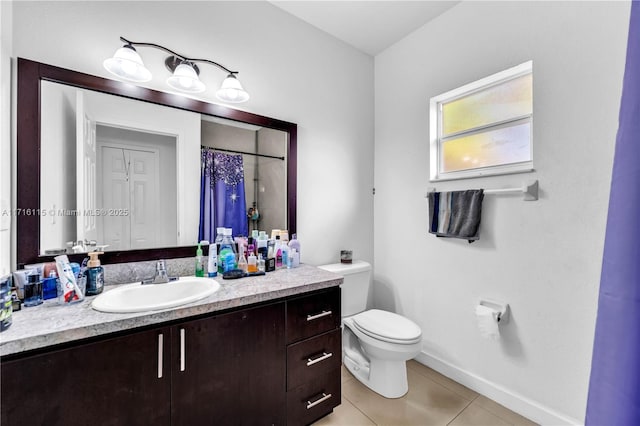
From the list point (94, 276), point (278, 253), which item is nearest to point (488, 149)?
point (278, 253)

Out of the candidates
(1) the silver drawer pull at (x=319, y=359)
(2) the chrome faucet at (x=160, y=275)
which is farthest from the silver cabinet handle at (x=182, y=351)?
(1) the silver drawer pull at (x=319, y=359)

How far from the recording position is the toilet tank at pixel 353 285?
2077mm

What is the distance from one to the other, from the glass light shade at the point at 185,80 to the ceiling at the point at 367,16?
896 millimetres

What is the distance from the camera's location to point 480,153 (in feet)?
6.38

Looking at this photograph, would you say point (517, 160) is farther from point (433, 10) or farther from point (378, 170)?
point (433, 10)

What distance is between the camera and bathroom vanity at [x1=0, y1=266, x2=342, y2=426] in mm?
855

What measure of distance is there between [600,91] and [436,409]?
1943 mm

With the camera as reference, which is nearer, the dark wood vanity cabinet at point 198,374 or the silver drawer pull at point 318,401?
the dark wood vanity cabinet at point 198,374

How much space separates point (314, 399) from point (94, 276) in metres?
1.23

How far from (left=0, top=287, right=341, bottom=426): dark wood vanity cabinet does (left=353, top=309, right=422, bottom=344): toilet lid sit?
30cm

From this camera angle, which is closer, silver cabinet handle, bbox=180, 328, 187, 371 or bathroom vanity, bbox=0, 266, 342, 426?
bathroom vanity, bbox=0, 266, 342, 426

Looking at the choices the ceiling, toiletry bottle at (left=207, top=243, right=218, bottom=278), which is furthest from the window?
toiletry bottle at (left=207, top=243, right=218, bottom=278)

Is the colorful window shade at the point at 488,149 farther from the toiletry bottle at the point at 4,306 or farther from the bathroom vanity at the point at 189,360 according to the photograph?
the toiletry bottle at the point at 4,306

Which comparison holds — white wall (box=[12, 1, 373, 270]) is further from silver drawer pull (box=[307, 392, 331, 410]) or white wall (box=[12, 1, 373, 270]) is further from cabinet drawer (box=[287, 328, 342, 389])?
silver drawer pull (box=[307, 392, 331, 410])
